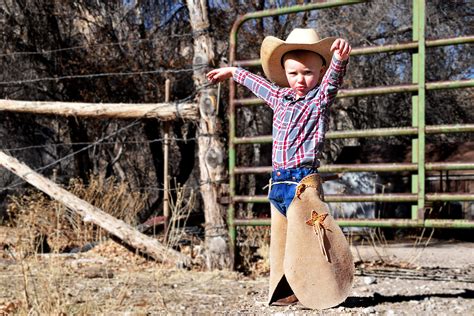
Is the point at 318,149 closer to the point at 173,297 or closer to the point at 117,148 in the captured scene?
the point at 173,297

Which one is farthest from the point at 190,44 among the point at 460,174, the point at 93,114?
the point at 93,114

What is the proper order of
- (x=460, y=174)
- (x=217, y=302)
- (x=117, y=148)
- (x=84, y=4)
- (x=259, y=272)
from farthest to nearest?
1. (x=117, y=148)
2. (x=84, y=4)
3. (x=460, y=174)
4. (x=259, y=272)
5. (x=217, y=302)

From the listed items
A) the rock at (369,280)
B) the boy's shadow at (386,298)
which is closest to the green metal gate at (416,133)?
the rock at (369,280)

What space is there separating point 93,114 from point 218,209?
5.10ft

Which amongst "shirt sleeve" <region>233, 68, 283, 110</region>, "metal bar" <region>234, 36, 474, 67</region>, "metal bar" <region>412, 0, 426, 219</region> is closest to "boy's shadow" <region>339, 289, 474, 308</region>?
"metal bar" <region>412, 0, 426, 219</region>

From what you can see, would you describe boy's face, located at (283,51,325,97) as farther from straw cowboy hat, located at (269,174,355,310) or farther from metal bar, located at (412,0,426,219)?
metal bar, located at (412,0,426,219)

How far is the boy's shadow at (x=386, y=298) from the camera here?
3.97 meters

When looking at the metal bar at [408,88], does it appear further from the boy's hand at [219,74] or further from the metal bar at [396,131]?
the boy's hand at [219,74]

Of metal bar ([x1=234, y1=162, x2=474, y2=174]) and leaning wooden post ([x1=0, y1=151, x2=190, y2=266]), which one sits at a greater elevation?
metal bar ([x1=234, y1=162, x2=474, y2=174])

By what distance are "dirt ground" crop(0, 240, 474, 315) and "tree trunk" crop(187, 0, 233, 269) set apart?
20 cm

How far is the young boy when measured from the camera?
3.58 metres

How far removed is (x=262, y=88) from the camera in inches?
156

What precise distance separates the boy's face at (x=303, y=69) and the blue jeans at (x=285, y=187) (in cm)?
41

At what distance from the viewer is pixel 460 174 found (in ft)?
34.4
